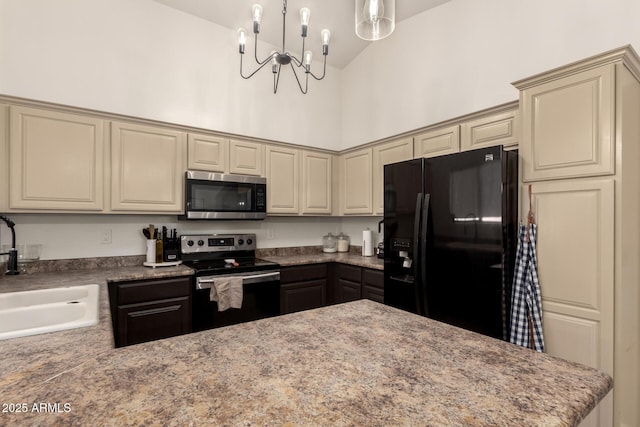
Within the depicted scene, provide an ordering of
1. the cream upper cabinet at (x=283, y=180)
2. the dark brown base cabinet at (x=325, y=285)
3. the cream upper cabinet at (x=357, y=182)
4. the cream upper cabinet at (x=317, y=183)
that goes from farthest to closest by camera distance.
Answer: the cream upper cabinet at (x=317, y=183) < the cream upper cabinet at (x=357, y=182) < the cream upper cabinet at (x=283, y=180) < the dark brown base cabinet at (x=325, y=285)

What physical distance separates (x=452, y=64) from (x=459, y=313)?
7.35 ft

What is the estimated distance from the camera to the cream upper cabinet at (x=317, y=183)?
12.0ft

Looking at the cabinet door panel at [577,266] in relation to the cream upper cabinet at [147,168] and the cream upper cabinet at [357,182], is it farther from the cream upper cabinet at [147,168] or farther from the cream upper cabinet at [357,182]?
the cream upper cabinet at [147,168]

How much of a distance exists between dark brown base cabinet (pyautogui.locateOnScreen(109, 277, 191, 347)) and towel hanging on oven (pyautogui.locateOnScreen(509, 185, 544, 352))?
7.56 ft

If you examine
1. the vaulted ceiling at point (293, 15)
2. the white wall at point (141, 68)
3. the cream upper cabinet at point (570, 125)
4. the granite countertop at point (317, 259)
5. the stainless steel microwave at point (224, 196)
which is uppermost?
the vaulted ceiling at point (293, 15)

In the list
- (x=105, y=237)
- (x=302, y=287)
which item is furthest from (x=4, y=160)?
(x=302, y=287)

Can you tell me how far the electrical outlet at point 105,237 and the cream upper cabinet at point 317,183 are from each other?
1.85m

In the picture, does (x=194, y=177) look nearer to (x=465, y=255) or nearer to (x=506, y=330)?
(x=465, y=255)

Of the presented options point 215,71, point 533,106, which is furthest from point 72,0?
point 533,106

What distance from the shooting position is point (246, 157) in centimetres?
325

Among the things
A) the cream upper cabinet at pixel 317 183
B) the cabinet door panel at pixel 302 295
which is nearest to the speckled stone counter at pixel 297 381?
the cabinet door panel at pixel 302 295

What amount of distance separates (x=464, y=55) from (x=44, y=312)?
3486 millimetres

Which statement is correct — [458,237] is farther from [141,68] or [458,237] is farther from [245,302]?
[141,68]

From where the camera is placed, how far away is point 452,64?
9.85 feet
